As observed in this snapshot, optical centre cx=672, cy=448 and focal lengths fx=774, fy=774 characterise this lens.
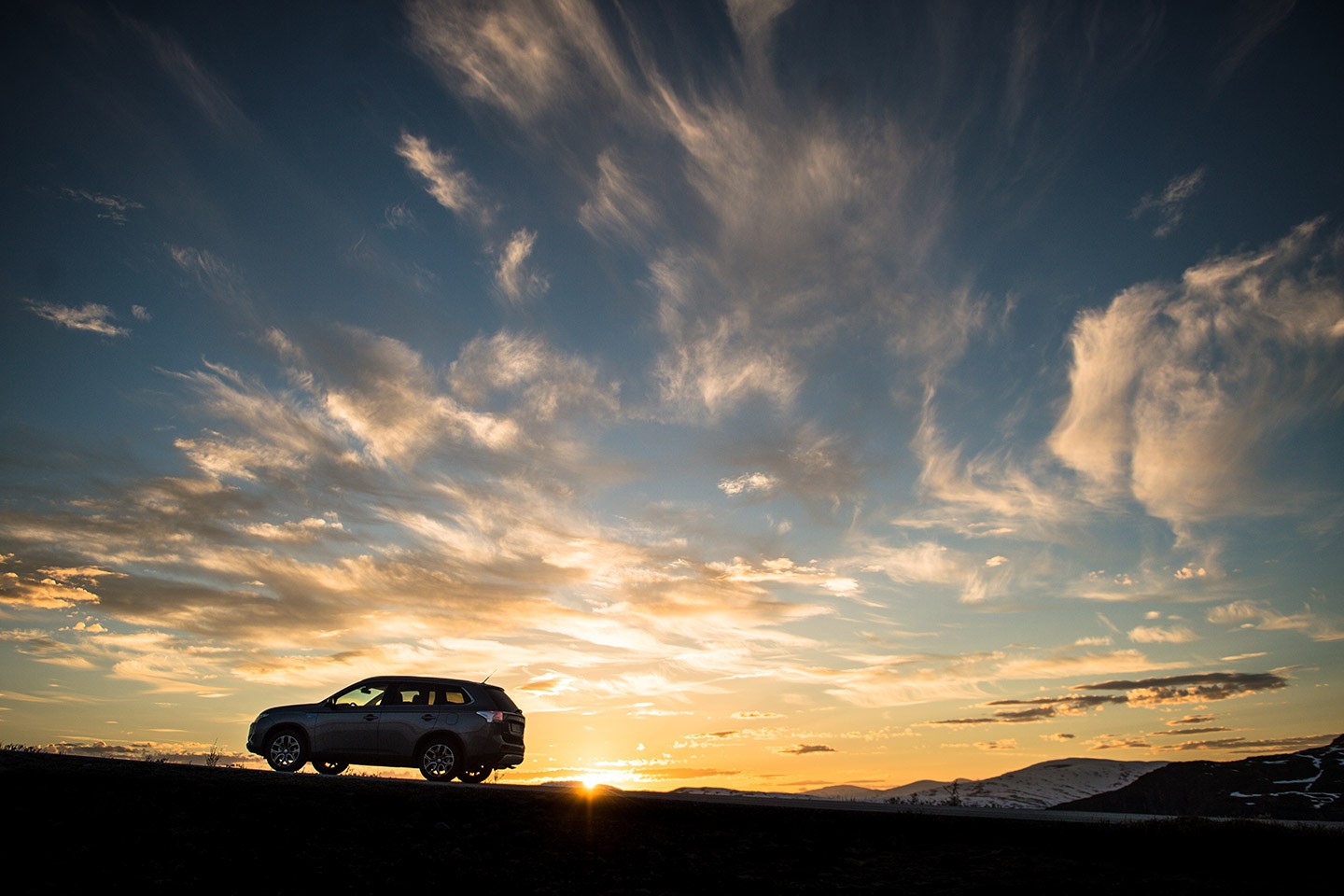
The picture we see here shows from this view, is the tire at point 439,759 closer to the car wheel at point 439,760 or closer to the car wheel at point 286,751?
the car wheel at point 439,760

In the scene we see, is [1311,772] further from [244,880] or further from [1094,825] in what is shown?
[244,880]

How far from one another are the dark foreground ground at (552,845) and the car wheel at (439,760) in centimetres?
445

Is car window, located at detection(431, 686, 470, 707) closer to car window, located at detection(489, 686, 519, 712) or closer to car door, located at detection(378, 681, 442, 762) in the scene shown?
car door, located at detection(378, 681, 442, 762)

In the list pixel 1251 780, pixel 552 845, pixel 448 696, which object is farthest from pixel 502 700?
pixel 1251 780

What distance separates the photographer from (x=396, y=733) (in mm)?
16078

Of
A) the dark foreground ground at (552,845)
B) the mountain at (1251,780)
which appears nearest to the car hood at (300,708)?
the dark foreground ground at (552,845)

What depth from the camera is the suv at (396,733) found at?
16.0m

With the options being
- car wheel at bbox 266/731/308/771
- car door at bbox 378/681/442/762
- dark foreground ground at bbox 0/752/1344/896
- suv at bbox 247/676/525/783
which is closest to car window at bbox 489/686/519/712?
suv at bbox 247/676/525/783

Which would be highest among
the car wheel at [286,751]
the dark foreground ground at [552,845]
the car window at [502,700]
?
the car window at [502,700]

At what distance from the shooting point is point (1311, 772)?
276ft

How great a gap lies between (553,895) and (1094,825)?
8024mm

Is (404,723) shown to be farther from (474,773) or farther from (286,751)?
(286,751)

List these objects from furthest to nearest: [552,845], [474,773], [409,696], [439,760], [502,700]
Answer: [502,700] < [409,696] < [474,773] < [439,760] < [552,845]

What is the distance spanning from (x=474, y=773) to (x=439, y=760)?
79 cm
